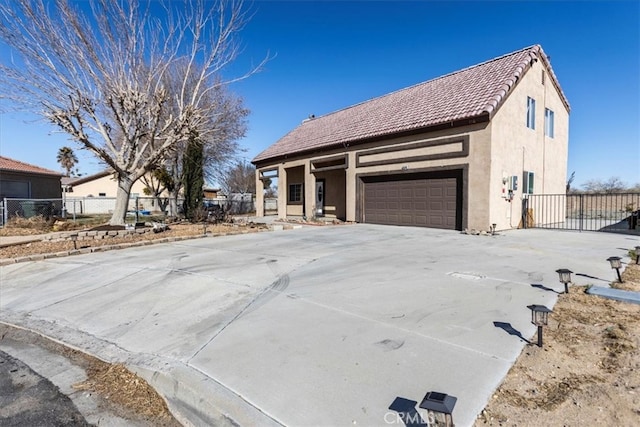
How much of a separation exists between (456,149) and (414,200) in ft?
8.75

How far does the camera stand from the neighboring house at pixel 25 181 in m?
21.1

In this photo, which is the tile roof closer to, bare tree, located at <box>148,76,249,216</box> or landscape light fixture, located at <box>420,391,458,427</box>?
bare tree, located at <box>148,76,249,216</box>

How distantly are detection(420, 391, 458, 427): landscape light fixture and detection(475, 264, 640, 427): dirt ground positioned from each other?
0.40 m

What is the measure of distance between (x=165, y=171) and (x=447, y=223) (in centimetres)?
2012

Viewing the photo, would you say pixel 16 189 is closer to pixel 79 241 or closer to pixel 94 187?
pixel 79 241

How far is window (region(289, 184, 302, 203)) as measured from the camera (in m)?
22.6

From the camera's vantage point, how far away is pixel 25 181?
22.4m

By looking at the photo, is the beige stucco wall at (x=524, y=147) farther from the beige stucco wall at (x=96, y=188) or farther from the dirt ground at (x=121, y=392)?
the beige stucco wall at (x=96, y=188)

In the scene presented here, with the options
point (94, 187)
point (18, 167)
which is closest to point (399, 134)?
point (18, 167)

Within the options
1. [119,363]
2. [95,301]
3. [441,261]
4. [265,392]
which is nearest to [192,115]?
[95,301]

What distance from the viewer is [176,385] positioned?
2.98 meters

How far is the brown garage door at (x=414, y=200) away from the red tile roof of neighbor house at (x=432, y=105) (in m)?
2.02

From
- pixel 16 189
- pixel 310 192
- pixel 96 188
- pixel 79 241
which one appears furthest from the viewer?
A: pixel 96 188

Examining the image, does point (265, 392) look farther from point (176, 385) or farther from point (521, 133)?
point (521, 133)
